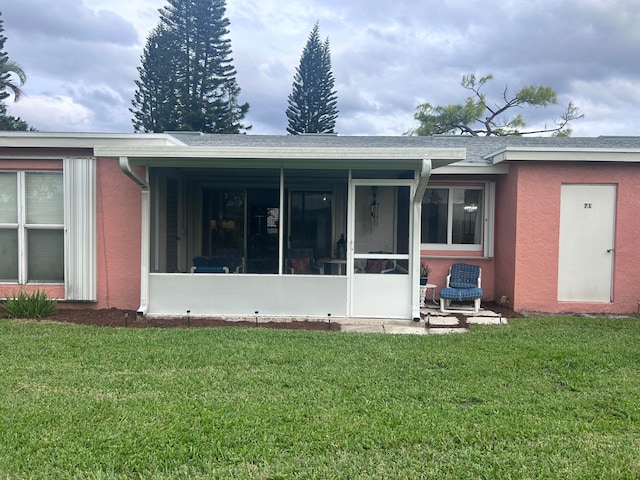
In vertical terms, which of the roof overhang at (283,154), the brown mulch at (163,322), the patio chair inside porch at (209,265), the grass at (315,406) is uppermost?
the roof overhang at (283,154)

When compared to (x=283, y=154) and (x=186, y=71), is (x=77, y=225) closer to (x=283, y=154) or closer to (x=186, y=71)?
(x=283, y=154)

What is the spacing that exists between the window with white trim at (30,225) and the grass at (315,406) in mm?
1960

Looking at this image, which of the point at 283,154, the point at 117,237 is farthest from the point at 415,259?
the point at 117,237

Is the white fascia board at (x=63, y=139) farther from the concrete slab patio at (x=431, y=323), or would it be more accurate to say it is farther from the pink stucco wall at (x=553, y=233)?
the pink stucco wall at (x=553, y=233)

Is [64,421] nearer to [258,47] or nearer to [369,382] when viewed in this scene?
[369,382]

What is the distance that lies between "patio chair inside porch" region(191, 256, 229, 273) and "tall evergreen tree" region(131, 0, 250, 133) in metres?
21.6

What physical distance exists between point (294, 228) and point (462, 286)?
3225 mm

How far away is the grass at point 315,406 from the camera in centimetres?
303

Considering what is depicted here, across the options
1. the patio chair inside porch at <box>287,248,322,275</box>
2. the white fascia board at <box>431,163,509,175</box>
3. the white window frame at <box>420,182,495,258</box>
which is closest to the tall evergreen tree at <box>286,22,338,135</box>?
the white window frame at <box>420,182,495,258</box>

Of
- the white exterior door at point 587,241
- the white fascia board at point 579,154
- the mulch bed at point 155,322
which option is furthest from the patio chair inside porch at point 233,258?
the white exterior door at point 587,241

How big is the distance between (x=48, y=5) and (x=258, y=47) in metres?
14.4

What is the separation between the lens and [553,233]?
785 cm

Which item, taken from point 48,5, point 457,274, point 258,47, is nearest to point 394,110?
point 258,47

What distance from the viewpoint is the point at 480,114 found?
31.6m
